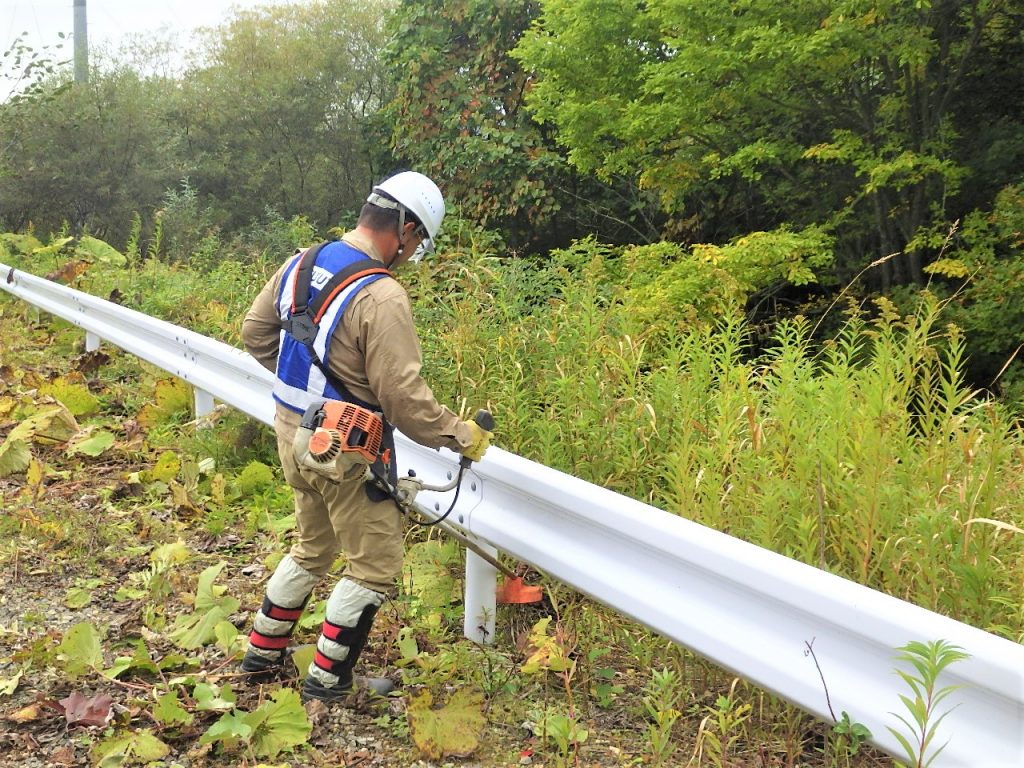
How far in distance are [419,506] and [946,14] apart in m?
14.4

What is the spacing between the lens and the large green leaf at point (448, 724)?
314 centimetres

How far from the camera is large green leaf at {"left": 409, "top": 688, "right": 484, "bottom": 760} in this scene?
3.14 meters

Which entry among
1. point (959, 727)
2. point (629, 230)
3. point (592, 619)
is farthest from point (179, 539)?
point (629, 230)

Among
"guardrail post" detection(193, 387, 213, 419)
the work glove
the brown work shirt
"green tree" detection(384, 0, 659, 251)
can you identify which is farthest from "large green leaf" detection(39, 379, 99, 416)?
"green tree" detection(384, 0, 659, 251)

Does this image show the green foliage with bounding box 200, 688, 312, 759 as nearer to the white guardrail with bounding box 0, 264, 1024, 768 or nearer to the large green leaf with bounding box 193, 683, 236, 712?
the large green leaf with bounding box 193, 683, 236, 712

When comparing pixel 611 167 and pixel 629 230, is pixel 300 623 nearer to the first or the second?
pixel 611 167

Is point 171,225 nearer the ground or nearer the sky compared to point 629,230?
nearer the ground

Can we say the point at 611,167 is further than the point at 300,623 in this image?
Yes

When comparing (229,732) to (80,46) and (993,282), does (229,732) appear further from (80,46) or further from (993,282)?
(80,46)

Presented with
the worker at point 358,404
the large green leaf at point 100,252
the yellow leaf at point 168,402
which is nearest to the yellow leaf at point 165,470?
the yellow leaf at point 168,402

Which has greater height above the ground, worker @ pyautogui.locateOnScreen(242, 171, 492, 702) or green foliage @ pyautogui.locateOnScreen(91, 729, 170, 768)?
worker @ pyautogui.locateOnScreen(242, 171, 492, 702)

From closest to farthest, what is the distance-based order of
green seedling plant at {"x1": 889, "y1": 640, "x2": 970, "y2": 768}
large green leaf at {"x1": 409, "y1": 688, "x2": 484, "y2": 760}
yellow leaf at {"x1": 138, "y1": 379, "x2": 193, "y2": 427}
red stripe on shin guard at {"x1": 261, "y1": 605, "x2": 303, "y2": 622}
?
green seedling plant at {"x1": 889, "y1": 640, "x2": 970, "y2": 768}
large green leaf at {"x1": 409, "y1": 688, "x2": 484, "y2": 760}
red stripe on shin guard at {"x1": 261, "y1": 605, "x2": 303, "y2": 622}
yellow leaf at {"x1": 138, "y1": 379, "x2": 193, "y2": 427}

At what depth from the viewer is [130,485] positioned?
593 cm

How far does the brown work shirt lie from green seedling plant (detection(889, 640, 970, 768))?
1.73m
